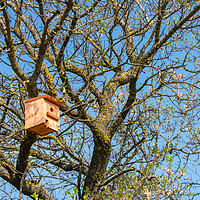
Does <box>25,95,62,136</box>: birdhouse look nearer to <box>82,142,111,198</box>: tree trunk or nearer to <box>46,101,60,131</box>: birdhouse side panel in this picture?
<box>46,101,60,131</box>: birdhouse side panel

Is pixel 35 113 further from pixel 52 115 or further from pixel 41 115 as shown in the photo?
pixel 52 115

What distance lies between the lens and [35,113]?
3.57 meters

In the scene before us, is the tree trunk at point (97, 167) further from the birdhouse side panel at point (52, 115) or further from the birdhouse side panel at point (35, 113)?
the birdhouse side panel at point (35, 113)

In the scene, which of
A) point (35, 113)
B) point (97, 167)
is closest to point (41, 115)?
point (35, 113)

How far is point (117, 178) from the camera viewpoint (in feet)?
17.9

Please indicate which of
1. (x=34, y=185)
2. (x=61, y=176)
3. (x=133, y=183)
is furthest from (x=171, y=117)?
(x=34, y=185)

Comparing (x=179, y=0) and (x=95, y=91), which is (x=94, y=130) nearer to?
(x=95, y=91)

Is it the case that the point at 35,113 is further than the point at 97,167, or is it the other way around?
the point at 97,167

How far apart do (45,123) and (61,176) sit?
298 centimetres

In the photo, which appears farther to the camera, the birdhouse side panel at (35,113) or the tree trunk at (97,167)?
the tree trunk at (97,167)

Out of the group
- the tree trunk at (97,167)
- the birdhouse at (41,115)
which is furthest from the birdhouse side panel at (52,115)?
the tree trunk at (97,167)

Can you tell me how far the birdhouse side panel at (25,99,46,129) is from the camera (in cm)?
351

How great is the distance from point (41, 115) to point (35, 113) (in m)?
0.11

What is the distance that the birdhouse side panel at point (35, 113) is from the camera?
3508 mm
